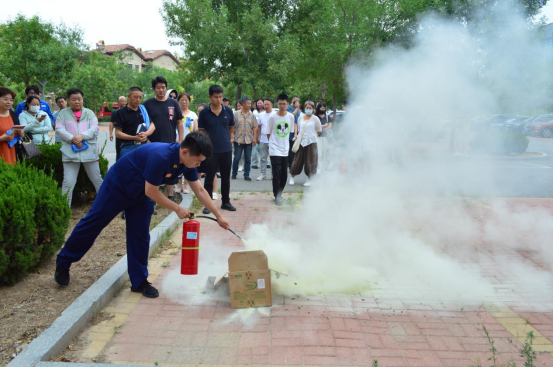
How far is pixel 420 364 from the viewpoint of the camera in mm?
2836

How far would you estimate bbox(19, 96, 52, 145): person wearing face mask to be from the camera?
6906 mm

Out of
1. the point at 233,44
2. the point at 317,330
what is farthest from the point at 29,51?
the point at 317,330

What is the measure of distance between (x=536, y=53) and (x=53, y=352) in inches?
252

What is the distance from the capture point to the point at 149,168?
A: 337 centimetres

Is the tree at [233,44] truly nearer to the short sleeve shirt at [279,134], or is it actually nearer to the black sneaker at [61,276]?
the short sleeve shirt at [279,134]

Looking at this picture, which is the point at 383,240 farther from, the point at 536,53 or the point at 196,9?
the point at 196,9

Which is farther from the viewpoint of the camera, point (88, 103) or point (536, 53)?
point (88, 103)

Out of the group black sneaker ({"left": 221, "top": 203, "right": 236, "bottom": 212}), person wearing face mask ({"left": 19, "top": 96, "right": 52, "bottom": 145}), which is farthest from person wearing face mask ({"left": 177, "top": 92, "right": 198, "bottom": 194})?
person wearing face mask ({"left": 19, "top": 96, "right": 52, "bottom": 145})

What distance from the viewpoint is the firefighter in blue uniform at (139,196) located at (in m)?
3.37

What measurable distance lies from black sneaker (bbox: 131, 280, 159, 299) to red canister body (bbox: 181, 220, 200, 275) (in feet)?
1.07

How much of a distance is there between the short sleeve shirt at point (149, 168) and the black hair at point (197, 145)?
0.20m

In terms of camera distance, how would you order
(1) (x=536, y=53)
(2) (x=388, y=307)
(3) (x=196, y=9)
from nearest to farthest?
(2) (x=388, y=307)
(1) (x=536, y=53)
(3) (x=196, y=9)

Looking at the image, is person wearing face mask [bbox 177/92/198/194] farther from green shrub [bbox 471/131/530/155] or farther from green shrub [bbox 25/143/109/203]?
green shrub [bbox 471/131/530/155]

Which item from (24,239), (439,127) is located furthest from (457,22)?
(24,239)
